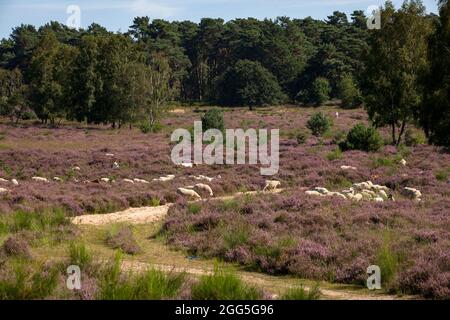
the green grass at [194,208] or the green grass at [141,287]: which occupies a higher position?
the green grass at [141,287]

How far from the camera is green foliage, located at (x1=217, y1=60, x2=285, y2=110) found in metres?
89.9

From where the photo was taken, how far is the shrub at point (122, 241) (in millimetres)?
13359

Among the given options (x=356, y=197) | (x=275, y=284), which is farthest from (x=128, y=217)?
(x=275, y=284)

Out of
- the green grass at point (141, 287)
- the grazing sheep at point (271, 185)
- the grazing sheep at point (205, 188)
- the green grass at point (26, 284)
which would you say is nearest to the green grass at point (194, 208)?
the grazing sheep at point (205, 188)

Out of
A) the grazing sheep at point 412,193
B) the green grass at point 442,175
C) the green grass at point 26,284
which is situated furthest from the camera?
the green grass at point 442,175

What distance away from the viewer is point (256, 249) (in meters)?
12.8

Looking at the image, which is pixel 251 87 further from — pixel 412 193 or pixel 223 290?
pixel 223 290

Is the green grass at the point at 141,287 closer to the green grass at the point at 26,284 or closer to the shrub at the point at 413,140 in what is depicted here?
the green grass at the point at 26,284

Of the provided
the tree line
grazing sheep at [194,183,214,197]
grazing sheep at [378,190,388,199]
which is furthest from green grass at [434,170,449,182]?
grazing sheep at [194,183,214,197]

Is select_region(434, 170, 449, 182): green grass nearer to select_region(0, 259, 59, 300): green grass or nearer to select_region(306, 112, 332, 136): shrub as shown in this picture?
select_region(0, 259, 59, 300): green grass

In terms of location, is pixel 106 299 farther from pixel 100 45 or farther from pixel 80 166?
pixel 100 45

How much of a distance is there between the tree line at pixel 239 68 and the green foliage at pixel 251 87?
0.59 feet

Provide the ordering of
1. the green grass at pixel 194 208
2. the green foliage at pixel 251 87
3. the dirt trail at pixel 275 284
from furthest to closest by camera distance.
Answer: the green foliage at pixel 251 87, the green grass at pixel 194 208, the dirt trail at pixel 275 284
